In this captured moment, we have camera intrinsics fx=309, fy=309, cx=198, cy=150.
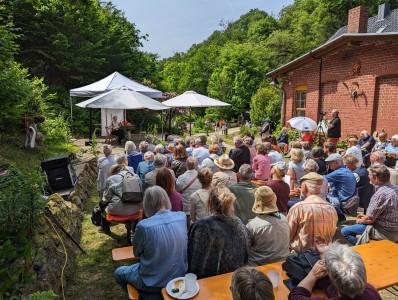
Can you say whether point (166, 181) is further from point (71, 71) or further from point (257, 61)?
point (257, 61)

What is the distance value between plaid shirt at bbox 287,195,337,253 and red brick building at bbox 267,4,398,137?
843 cm

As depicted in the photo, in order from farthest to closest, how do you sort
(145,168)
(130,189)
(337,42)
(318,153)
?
(337,42) → (318,153) → (145,168) → (130,189)

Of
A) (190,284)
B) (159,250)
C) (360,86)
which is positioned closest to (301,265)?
(190,284)

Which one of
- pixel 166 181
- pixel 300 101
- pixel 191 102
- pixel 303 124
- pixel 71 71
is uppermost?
pixel 71 71

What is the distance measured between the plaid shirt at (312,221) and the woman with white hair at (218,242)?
86 cm

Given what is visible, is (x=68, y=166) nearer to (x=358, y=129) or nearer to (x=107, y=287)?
(x=107, y=287)

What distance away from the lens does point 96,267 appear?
4285 mm

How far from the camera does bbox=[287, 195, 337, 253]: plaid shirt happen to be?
3.28 meters

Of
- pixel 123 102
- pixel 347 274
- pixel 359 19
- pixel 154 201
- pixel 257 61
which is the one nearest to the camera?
pixel 347 274

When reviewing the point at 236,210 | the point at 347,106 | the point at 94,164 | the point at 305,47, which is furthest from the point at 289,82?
the point at 305,47

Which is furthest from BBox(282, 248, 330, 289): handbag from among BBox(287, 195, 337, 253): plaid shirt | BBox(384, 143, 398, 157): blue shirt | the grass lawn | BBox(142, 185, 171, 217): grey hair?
BBox(384, 143, 398, 157): blue shirt

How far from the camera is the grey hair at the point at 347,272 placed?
5.91 feet

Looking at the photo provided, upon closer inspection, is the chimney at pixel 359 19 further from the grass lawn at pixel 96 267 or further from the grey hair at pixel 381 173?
the grass lawn at pixel 96 267

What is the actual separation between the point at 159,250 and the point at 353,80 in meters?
11.3
